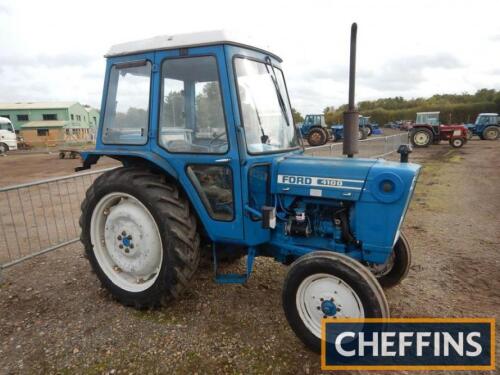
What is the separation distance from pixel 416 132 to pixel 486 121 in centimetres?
741

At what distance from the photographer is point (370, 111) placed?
67.3 m

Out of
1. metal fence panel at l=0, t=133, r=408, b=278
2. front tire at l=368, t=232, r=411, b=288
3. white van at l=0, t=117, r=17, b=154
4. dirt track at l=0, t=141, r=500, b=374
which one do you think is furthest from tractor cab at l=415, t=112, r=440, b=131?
white van at l=0, t=117, r=17, b=154

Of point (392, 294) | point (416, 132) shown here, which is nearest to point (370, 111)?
point (416, 132)

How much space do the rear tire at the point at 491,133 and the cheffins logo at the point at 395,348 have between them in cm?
2582

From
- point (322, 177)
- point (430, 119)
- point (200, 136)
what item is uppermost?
point (200, 136)

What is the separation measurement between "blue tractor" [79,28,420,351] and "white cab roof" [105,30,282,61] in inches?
0.4

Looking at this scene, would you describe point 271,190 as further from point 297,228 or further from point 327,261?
point 327,261

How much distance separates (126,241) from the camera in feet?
10.4

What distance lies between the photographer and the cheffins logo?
96.0 inches

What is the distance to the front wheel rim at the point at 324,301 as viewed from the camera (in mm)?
2469

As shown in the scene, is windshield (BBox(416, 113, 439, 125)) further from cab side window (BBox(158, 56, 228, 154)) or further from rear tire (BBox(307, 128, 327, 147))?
cab side window (BBox(158, 56, 228, 154))

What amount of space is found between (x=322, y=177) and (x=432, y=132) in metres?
20.5

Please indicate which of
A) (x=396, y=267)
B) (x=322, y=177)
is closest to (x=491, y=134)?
(x=396, y=267)

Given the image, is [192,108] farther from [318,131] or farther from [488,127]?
[488,127]
